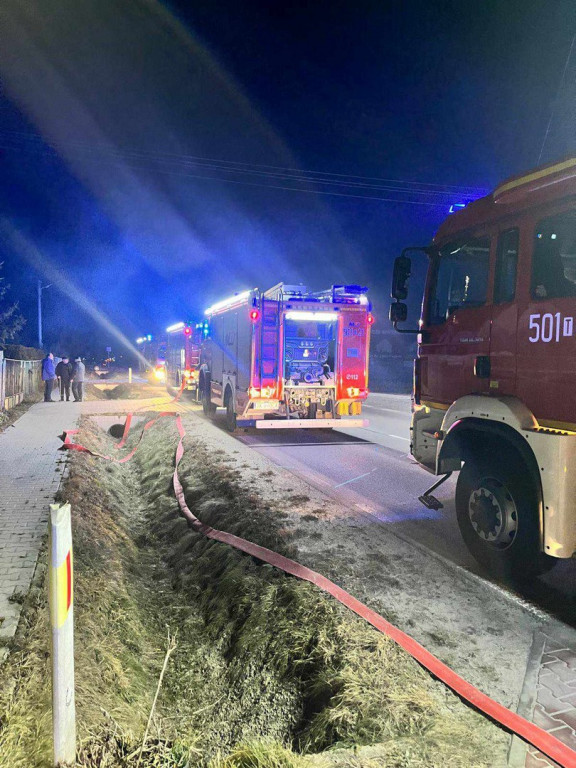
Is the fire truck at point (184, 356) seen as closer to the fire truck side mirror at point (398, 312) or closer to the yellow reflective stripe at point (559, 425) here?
the fire truck side mirror at point (398, 312)

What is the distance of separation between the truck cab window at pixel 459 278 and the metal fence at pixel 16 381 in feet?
39.3

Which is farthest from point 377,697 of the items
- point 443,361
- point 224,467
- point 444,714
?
point 224,467

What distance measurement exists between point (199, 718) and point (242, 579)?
136 centimetres

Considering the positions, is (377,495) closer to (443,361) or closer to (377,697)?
(443,361)

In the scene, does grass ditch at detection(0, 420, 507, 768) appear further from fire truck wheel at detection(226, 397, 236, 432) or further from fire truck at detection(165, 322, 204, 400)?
fire truck at detection(165, 322, 204, 400)

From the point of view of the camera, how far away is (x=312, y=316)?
11.7m

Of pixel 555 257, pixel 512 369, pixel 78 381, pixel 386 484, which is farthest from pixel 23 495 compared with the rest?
pixel 78 381

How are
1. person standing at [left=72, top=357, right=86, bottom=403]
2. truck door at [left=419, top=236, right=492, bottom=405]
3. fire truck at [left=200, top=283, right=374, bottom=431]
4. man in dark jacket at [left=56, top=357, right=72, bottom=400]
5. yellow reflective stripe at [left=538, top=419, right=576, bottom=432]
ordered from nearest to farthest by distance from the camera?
1. yellow reflective stripe at [left=538, top=419, right=576, bottom=432]
2. truck door at [left=419, top=236, right=492, bottom=405]
3. fire truck at [left=200, top=283, right=374, bottom=431]
4. person standing at [left=72, top=357, right=86, bottom=403]
5. man in dark jacket at [left=56, top=357, right=72, bottom=400]

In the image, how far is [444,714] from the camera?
9.15 ft

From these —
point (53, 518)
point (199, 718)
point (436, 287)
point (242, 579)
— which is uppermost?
point (436, 287)

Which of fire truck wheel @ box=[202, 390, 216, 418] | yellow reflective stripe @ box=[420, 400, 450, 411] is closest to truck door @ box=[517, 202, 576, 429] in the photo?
yellow reflective stripe @ box=[420, 400, 450, 411]

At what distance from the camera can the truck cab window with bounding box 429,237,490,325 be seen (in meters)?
5.01

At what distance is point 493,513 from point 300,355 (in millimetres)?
7965

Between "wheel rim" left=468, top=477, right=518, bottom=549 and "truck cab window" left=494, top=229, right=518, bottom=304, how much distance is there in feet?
5.04
